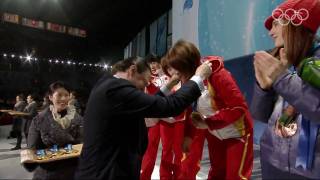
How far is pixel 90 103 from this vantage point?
5.46 feet

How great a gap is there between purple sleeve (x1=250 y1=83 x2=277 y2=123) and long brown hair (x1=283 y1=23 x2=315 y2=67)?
0.12 meters

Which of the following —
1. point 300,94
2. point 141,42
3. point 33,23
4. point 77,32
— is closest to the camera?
point 300,94

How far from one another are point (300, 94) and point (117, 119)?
3.03 feet

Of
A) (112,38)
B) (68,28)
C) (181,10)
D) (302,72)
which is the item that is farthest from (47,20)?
(302,72)

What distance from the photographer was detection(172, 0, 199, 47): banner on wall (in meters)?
5.64

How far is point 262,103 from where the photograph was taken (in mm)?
1066

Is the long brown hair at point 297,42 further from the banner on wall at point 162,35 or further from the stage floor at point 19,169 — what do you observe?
the banner on wall at point 162,35

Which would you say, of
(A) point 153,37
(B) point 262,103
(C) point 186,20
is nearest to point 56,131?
(B) point 262,103

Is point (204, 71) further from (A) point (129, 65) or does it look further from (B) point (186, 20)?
(B) point (186, 20)

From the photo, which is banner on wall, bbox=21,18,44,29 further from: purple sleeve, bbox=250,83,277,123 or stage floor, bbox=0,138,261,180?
purple sleeve, bbox=250,83,277,123

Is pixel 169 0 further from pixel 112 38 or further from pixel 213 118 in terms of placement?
pixel 213 118

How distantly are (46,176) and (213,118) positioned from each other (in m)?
1.14

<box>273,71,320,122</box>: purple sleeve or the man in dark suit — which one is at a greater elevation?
<box>273,71,320,122</box>: purple sleeve

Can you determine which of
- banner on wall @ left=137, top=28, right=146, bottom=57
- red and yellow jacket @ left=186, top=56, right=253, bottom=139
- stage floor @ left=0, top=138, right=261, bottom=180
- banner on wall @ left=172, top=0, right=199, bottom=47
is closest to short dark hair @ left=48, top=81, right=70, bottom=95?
red and yellow jacket @ left=186, top=56, right=253, bottom=139
